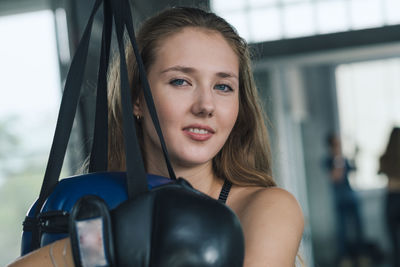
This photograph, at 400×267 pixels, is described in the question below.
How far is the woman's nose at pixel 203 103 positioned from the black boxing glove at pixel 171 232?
407mm

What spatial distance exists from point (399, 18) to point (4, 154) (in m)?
3.32

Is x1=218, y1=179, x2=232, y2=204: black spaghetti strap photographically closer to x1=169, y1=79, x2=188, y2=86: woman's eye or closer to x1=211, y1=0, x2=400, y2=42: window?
x1=169, y1=79, x2=188, y2=86: woman's eye

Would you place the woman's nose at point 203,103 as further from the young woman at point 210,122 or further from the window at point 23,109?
the window at point 23,109

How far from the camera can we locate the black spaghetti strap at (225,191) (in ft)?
3.85


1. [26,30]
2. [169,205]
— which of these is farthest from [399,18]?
[169,205]

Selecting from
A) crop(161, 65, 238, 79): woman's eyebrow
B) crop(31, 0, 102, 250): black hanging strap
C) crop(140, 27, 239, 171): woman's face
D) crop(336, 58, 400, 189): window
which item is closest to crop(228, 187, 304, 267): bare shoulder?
crop(140, 27, 239, 171): woman's face

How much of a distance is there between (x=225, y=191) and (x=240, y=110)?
265 mm

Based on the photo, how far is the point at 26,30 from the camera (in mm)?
3711

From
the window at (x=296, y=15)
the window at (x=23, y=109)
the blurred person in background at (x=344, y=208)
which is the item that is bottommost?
the blurred person in background at (x=344, y=208)

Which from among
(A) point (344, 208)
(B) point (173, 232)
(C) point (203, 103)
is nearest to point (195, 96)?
(C) point (203, 103)

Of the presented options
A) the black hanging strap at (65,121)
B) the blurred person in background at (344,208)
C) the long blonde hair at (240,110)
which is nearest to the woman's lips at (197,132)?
the long blonde hair at (240,110)

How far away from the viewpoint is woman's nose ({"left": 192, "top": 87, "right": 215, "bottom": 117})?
3.39ft

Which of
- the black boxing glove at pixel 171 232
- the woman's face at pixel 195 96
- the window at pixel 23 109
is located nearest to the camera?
the black boxing glove at pixel 171 232

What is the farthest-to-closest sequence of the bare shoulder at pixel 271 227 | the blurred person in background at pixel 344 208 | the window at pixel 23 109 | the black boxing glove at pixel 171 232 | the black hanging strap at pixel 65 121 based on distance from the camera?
the blurred person in background at pixel 344 208, the window at pixel 23 109, the bare shoulder at pixel 271 227, the black hanging strap at pixel 65 121, the black boxing glove at pixel 171 232
